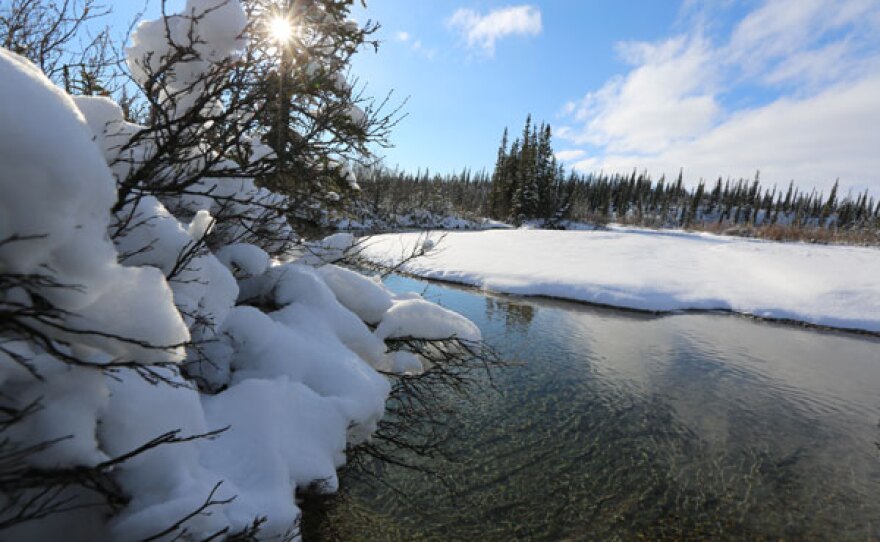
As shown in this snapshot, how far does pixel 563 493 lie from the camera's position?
15.8 feet

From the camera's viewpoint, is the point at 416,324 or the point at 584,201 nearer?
the point at 416,324

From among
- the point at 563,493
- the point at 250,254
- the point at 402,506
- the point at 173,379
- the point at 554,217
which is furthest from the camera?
the point at 554,217

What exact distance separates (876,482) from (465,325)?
571 cm

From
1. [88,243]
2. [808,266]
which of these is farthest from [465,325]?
[808,266]

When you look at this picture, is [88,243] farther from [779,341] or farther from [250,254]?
[779,341]

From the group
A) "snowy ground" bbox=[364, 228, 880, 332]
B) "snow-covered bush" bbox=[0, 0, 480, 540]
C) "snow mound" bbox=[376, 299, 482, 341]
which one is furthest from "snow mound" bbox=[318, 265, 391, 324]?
"snowy ground" bbox=[364, 228, 880, 332]

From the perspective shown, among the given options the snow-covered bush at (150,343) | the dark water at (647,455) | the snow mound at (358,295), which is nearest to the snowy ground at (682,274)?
the dark water at (647,455)

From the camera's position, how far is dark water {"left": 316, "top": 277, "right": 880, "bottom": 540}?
175 inches

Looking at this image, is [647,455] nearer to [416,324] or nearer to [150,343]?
[416,324]

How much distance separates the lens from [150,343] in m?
1.46

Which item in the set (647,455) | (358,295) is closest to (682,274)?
(647,455)

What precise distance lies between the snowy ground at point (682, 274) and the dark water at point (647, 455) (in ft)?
13.4

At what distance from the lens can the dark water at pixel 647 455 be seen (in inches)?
175

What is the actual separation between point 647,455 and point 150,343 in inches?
240
